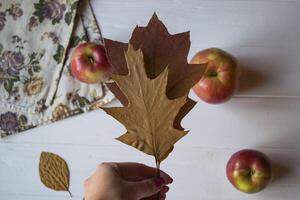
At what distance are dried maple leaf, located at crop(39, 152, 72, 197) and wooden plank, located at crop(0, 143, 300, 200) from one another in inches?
Result: 0.4

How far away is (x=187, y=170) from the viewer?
861 mm

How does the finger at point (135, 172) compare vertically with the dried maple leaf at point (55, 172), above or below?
above

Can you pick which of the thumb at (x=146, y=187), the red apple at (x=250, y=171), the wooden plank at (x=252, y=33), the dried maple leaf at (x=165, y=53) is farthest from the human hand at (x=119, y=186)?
the wooden plank at (x=252, y=33)

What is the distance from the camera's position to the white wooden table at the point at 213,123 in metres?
0.86

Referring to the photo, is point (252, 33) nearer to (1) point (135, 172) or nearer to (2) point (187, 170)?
(2) point (187, 170)

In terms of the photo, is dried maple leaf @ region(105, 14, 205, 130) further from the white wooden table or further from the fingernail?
the white wooden table

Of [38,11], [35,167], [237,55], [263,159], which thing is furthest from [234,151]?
[38,11]

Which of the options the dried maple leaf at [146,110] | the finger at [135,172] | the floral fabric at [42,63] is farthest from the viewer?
the floral fabric at [42,63]

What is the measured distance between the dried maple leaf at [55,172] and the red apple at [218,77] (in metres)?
0.34

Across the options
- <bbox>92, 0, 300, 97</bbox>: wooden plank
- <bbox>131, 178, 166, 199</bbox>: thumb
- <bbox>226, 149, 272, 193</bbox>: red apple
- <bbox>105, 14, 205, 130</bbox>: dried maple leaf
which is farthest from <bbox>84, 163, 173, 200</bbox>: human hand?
<bbox>92, 0, 300, 97</bbox>: wooden plank

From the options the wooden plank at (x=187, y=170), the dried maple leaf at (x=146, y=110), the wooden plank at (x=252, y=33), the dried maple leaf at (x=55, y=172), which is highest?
the wooden plank at (x=252, y=33)

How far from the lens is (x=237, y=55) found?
88 centimetres

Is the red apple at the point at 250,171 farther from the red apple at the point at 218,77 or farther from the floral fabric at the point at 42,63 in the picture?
the floral fabric at the point at 42,63

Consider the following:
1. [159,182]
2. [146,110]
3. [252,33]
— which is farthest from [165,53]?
[252,33]
